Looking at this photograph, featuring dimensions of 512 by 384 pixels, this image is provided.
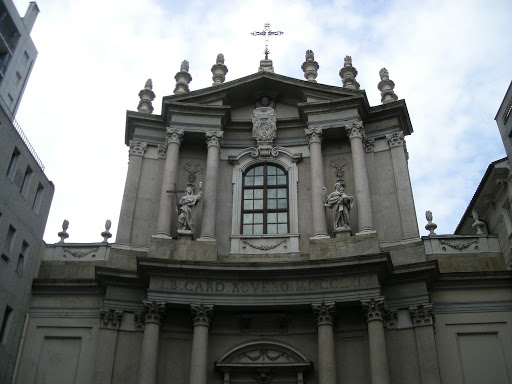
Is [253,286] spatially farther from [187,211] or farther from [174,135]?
[174,135]

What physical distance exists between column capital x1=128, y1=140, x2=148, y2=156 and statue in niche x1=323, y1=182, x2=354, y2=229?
7.38 metres

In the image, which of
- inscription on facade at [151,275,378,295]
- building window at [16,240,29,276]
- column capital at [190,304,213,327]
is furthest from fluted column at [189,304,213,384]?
building window at [16,240,29,276]

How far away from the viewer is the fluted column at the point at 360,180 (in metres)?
18.7

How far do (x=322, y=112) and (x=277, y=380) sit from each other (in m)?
9.74

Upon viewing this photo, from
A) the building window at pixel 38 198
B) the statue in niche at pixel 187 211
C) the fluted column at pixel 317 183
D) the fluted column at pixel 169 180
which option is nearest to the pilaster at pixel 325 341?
the fluted column at pixel 317 183

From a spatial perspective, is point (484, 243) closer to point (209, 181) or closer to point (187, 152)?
point (209, 181)

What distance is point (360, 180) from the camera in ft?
64.1

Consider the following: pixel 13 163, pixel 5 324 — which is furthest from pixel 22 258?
pixel 13 163

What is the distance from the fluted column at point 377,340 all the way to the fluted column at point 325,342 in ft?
3.44

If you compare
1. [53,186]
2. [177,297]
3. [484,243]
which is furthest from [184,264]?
[484,243]

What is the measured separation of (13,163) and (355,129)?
1170 cm

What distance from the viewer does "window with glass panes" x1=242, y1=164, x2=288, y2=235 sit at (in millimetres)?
19969

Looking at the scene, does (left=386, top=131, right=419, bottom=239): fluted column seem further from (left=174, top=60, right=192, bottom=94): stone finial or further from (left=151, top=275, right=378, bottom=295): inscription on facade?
(left=174, top=60, right=192, bottom=94): stone finial

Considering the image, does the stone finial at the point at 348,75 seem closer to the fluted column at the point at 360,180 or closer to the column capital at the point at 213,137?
the fluted column at the point at 360,180
